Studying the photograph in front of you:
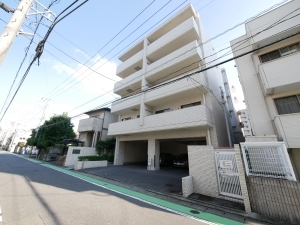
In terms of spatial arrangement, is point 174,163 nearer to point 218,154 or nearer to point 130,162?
point 130,162

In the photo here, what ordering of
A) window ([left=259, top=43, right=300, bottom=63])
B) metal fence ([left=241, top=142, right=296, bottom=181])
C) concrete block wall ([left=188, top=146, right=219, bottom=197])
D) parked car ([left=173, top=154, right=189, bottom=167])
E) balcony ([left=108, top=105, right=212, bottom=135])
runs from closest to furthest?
1. metal fence ([left=241, top=142, right=296, bottom=181])
2. concrete block wall ([left=188, top=146, right=219, bottom=197])
3. window ([left=259, top=43, right=300, bottom=63])
4. balcony ([left=108, top=105, right=212, bottom=135])
5. parked car ([left=173, top=154, right=189, bottom=167])

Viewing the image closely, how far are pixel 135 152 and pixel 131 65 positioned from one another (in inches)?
418

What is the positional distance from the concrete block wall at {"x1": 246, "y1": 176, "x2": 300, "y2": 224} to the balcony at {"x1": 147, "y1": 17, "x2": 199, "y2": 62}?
451 inches

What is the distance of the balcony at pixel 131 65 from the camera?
1484 cm

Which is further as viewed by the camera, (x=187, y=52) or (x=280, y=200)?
(x=187, y=52)

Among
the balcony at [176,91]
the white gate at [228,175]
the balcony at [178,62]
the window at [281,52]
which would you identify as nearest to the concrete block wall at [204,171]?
the white gate at [228,175]

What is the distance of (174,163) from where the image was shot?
13.2 meters

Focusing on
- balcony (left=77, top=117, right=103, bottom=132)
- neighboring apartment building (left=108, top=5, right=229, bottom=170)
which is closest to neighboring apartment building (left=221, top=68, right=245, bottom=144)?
neighboring apartment building (left=108, top=5, right=229, bottom=170)

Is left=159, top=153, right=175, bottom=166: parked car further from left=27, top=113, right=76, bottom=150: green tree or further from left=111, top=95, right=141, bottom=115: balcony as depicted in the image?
left=27, top=113, right=76, bottom=150: green tree

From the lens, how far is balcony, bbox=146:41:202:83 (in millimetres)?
10406

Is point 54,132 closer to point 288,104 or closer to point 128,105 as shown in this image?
point 128,105

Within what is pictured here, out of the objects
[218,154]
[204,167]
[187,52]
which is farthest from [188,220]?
[187,52]

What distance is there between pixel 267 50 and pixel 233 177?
775 centimetres

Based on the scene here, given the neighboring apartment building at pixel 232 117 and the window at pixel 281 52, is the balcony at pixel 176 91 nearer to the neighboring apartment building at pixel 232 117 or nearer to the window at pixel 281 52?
the window at pixel 281 52
